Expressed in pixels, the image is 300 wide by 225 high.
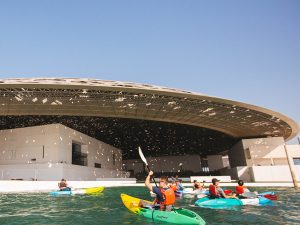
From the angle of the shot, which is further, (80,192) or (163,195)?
(80,192)

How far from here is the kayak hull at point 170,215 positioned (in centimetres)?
874

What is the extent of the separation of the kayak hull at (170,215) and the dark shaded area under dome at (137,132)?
34.7m

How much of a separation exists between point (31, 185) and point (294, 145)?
211ft

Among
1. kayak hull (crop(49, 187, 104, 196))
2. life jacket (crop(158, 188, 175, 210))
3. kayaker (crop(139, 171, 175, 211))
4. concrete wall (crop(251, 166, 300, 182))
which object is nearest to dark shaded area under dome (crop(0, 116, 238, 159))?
concrete wall (crop(251, 166, 300, 182))

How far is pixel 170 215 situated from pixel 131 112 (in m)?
32.8

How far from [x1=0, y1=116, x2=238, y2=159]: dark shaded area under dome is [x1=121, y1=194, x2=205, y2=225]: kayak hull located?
114 feet

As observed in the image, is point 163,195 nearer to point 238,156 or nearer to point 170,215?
point 170,215

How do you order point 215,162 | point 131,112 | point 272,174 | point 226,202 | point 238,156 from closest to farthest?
point 226,202 < point 272,174 < point 131,112 < point 238,156 < point 215,162

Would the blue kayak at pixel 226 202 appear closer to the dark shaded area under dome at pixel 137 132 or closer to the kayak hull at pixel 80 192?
the kayak hull at pixel 80 192

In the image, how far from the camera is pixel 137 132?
57.9m

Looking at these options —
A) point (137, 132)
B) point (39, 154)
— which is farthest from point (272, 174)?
point (39, 154)

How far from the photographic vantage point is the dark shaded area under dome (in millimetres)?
46000

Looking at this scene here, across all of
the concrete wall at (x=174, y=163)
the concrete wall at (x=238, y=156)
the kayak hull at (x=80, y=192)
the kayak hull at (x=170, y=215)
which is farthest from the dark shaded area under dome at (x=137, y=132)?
the kayak hull at (x=170, y=215)

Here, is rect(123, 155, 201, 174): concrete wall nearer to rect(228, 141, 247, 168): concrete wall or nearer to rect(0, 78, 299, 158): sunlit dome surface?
rect(228, 141, 247, 168): concrete wall
